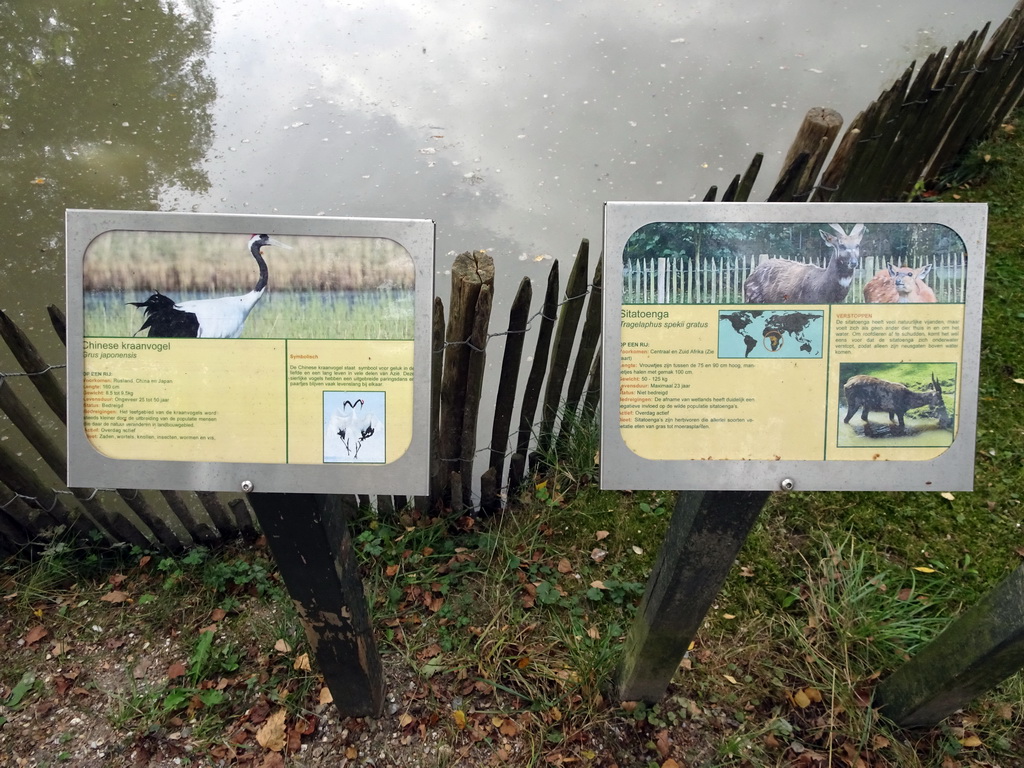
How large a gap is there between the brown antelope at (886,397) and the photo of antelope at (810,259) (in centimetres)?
15

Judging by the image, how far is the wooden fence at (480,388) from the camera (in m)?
2.28

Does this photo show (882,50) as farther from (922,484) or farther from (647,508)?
(922,484)

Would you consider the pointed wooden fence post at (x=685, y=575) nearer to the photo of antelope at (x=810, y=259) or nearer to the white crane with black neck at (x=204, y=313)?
the photo of antelope at (x=810, y=259)

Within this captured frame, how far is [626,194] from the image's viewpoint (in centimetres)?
426

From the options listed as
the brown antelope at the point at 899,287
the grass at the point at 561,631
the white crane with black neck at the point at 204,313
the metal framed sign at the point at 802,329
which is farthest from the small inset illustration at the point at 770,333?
the grass at the point at 561,631

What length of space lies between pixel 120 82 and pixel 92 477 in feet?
16.2

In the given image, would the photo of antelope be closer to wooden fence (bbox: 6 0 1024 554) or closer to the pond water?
wooden fence (bbox: 6 0 1024 554)

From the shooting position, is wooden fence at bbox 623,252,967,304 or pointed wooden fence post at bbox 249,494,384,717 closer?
wooden fence at bbox 623,252,967,304

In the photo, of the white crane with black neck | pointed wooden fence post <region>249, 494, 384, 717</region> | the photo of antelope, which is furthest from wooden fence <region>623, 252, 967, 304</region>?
pointed wooden fence post <region>249, 494, 384, 717</region>

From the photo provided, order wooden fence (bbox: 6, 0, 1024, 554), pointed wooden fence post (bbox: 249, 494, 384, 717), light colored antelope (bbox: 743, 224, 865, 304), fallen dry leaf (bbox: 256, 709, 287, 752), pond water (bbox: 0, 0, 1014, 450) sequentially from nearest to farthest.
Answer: light colored antelope (bbox: 743, 224, 865, 304) → pointed wooden fence post (bbox: 249, 494, 384, 717) → fallen dry leaf (bbox: 256, 709, 287, 752) → wooden fence (bbox: 6, 0, 1024, 554) → pond water (bbox: 0, 0, 1014, 450)

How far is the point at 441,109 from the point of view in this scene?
491 cm

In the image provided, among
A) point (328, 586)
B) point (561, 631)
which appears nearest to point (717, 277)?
point (328, 586)

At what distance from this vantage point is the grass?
82.0 inches

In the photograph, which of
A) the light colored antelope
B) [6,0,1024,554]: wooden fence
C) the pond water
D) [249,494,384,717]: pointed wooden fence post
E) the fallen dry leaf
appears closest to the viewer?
the light colored antelope
